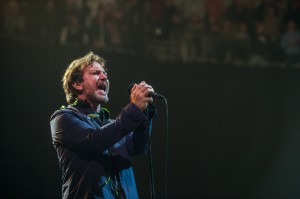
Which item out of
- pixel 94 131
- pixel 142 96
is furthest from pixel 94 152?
pixel 142 96

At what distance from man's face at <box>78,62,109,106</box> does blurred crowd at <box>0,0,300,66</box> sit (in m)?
2.91

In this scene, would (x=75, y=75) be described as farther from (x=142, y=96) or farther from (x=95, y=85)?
(x=142, y=96)

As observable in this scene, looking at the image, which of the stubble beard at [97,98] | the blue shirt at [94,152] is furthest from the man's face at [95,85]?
the blue shirt at [94,152]

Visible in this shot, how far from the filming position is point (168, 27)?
5539 mm

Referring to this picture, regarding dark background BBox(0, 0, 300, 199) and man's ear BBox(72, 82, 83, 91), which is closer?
man's ear BBox(72, 82, 83, 91)

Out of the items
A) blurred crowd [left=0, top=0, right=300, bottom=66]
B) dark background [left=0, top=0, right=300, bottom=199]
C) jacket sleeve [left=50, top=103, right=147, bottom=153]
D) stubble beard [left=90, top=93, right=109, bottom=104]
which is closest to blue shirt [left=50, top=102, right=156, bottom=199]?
jacket sleeve [left=50, top=103, right=147, bottom=153]

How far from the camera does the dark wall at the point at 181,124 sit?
4656mm

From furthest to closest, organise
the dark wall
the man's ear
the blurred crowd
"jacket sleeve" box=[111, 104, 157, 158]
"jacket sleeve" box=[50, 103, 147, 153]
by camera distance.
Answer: the blurred crowd
the dark wall
the man's ear
"jacket sleeve" box=[111, 104, 157, 158]
"jacket sleeve" box=[50, 103, 147, 153]

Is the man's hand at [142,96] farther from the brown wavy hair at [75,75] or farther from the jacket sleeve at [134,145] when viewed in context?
the brown wavy hair at [75,75]

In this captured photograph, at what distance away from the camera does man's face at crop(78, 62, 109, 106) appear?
210 cm

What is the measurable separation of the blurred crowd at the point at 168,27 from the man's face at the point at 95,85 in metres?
2.91

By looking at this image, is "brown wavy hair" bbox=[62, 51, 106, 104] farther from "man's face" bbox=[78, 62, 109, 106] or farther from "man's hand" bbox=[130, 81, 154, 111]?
"man's hand" bbox=[130, 81, 154, 111]

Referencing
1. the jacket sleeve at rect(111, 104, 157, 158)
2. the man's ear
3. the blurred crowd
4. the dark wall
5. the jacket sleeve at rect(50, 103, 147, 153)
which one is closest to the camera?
the jacket sleeve at rect(50, 103, 147, 153)

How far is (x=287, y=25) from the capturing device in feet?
17.5
